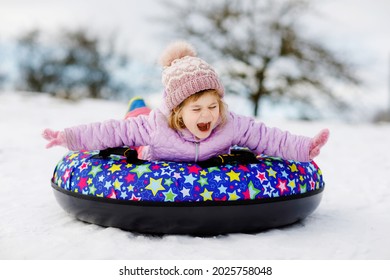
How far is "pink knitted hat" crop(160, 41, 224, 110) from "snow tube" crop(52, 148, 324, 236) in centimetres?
40

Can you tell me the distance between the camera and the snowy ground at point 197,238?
2.73 m

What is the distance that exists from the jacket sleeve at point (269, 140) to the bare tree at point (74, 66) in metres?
15.5

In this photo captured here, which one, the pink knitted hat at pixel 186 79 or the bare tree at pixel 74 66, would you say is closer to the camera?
the pink knitted hat at pixel 186 79

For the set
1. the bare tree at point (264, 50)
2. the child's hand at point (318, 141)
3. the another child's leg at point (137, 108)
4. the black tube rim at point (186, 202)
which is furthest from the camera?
the bare tree at point (264, 50)

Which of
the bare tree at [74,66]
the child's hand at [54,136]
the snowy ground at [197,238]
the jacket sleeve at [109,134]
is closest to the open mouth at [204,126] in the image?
the jacket sleeve at [109,134]

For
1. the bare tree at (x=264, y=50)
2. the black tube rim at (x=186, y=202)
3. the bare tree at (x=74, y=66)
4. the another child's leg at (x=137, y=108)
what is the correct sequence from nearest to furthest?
1. the black tube rim at (x=186, y=202)
2. the another child's leg at (x=137, y=108)
3. the bare tree at (x=264, y=50)
4. the bare tree at (x=74, y=66)

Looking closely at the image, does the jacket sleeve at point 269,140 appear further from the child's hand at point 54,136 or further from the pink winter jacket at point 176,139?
the child's hand at point 54,136

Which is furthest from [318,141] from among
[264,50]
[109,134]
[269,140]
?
[264,50]

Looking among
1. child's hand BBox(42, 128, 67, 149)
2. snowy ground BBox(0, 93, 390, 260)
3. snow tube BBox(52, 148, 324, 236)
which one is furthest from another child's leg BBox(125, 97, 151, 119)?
child's hand BBox(42, 128, 67, 149)

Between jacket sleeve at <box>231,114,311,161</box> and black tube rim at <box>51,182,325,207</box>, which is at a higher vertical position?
jacket sleeve at <box>231,114,311,161</box>

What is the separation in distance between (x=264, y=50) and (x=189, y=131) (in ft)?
35.0

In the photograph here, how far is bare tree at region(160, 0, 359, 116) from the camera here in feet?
42.9

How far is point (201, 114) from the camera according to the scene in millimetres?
3031

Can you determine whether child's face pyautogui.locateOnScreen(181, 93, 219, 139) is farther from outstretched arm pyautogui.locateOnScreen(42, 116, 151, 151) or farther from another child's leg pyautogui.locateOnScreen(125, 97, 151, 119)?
another child's leg pyautogui.locateOnScreen(125, 97, 151, 119)
